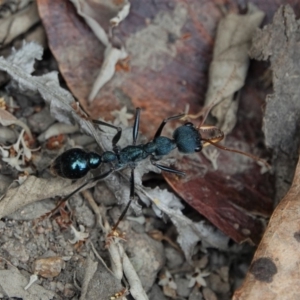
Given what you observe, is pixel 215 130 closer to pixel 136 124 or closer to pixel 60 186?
pixel 136 124

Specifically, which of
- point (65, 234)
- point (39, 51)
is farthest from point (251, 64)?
point (65, 234)

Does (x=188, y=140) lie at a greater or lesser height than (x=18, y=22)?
lesser

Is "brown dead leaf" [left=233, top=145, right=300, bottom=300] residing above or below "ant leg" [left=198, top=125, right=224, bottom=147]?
below

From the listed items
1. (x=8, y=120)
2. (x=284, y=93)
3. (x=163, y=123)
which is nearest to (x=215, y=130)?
(x=163, y=123)

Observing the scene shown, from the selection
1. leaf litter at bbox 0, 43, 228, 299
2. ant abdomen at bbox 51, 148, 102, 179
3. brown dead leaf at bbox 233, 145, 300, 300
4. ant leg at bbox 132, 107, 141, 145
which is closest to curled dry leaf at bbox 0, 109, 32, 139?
leaf litter at bbox 0, 43, 228, 299

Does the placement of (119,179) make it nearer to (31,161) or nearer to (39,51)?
(31,161)

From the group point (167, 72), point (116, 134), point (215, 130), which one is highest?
point (167, 72)

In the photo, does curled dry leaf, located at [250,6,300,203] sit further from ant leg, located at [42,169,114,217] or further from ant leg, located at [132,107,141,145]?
ant leg, located at [42,169,114,217]
